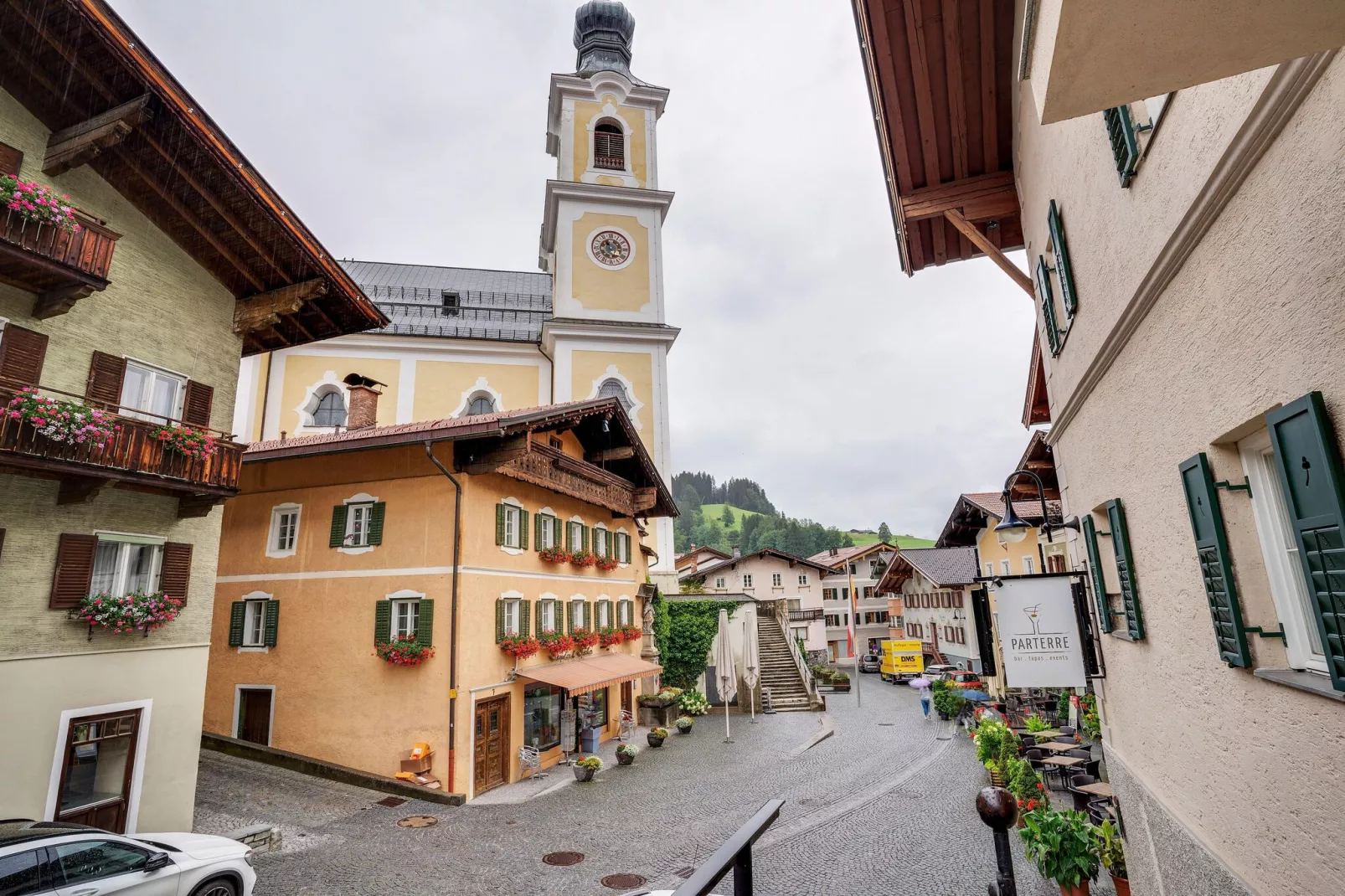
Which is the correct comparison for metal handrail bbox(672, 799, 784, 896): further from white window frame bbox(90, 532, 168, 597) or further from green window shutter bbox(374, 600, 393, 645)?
green window shutter bbox(374, 600, 393, 645)

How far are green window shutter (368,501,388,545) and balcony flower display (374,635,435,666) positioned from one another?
7.29 ft

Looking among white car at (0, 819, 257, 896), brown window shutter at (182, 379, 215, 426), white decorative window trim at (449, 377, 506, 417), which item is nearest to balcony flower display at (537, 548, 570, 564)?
brown window shutter at (182, 379, 215, 426)

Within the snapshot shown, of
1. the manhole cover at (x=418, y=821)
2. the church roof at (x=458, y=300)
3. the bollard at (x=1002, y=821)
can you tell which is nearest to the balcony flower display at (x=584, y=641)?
the manhole cover at (x=418, y=821)

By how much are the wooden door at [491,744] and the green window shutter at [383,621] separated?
2.41m

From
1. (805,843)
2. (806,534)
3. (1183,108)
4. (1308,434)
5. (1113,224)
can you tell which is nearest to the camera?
(1308,434)

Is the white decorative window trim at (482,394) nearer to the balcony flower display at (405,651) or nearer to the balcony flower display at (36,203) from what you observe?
the balcony flower display at (405,651)

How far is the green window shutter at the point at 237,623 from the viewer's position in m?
16.9

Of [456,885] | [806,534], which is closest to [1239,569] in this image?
[456,885]

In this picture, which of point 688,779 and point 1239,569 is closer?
point 1239,569

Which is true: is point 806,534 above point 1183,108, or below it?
above

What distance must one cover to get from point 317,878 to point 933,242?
1231 centimetres

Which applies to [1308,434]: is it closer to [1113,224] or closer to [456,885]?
[1113,224]

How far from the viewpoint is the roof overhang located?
1.92m

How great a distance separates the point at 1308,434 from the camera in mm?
2820
